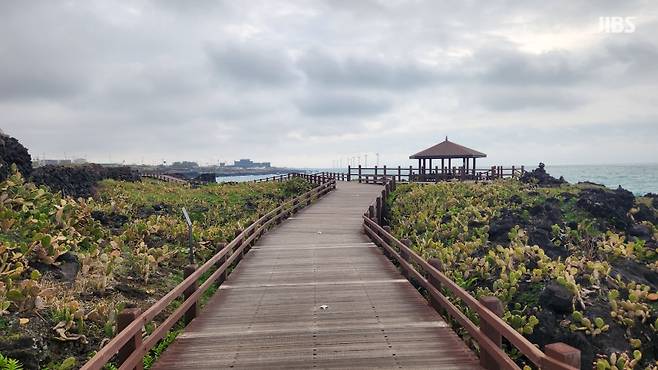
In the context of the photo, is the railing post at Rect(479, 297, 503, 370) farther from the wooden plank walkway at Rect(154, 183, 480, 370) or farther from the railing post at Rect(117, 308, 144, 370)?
the railing post at Rect(117, 308, 144, 370)

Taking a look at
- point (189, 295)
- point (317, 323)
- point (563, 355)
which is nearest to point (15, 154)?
point (189, 295)

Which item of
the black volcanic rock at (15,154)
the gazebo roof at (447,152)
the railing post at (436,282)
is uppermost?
the gazebo roof at (447,152)

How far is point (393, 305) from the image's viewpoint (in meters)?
8.40

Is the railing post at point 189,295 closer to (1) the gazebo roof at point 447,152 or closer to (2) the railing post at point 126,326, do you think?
(2) the railing post at point 126,326

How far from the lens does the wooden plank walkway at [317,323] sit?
612 centimetres

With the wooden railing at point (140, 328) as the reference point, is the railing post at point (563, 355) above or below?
above

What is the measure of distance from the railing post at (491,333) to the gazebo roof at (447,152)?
126 feet

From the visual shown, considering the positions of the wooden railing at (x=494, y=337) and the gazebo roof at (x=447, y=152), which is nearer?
the wooden railing at (x=494, y=337)

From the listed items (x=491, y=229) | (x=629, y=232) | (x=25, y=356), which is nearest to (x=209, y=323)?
(x=25, y=356)

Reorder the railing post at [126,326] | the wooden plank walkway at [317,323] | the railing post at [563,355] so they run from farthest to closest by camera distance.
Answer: the wooden plank walkway at [317,323], the railing post at [126,326], the railing post at [563,355]

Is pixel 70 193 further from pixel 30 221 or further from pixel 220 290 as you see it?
pixel 220 290

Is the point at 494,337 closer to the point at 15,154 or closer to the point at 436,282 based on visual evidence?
the point at 436,282

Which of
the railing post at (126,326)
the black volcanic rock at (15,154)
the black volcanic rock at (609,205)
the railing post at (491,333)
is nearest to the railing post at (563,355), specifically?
the railing post at (491,333)

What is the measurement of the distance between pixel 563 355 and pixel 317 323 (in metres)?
4.22
